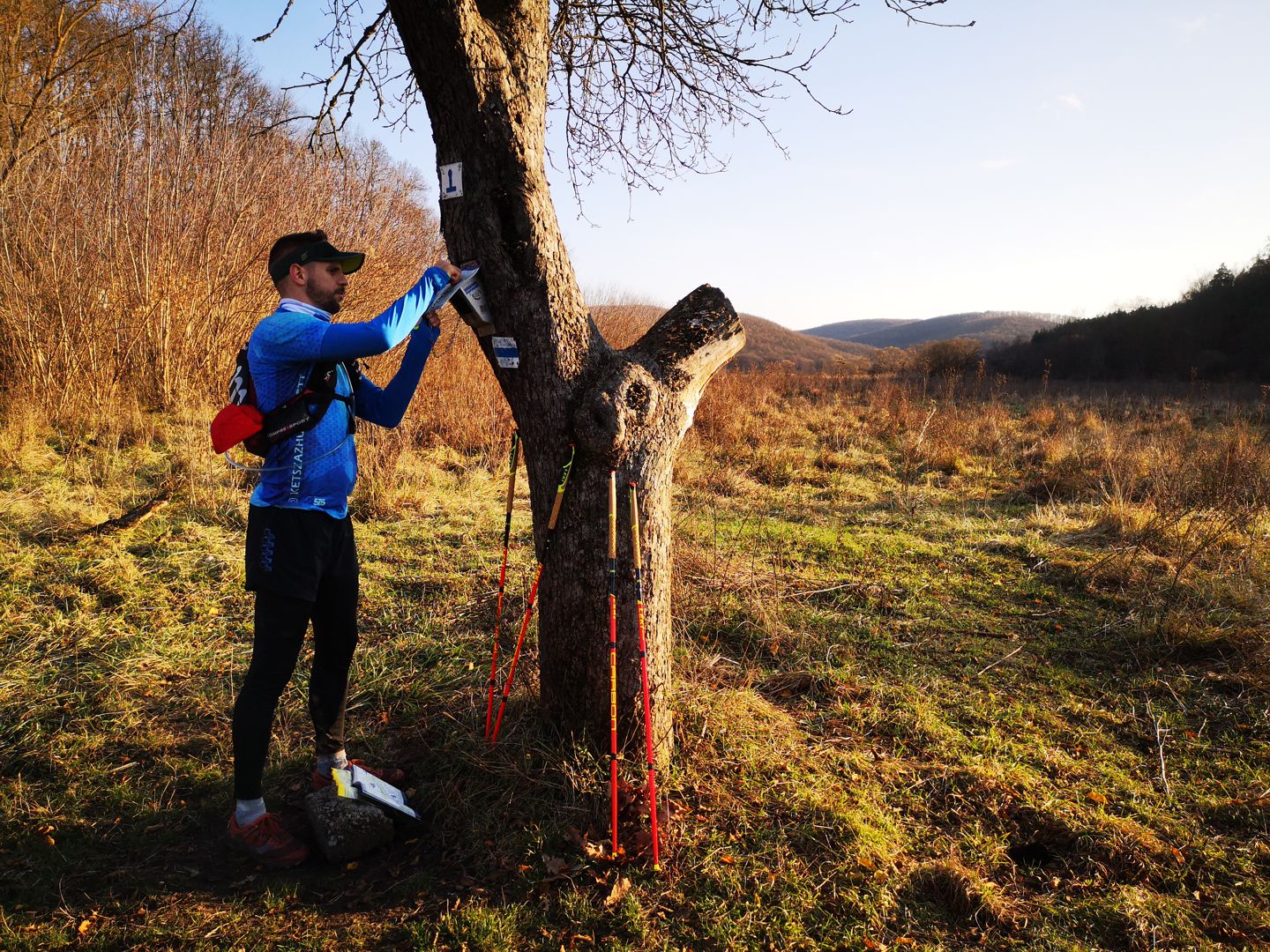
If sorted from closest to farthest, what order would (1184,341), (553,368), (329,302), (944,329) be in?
1. (329,302)
2. (553,368)
3. (1184,341)
4. (944,329)

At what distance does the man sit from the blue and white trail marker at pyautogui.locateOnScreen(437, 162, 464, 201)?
34cm

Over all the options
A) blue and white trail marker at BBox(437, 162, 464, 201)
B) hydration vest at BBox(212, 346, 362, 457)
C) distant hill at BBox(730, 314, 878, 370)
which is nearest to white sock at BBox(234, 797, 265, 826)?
hydration vest at BBox(212, 346, 362, 457)

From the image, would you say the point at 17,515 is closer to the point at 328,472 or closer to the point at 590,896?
the point at 328,472

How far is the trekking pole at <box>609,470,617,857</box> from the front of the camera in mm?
2715

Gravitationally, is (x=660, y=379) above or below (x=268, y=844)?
above

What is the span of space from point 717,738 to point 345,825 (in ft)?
5.34

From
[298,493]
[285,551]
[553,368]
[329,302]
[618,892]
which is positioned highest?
[329,302]

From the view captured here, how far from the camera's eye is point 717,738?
3.35 m

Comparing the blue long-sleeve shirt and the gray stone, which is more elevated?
the blue long-sleeve shirt

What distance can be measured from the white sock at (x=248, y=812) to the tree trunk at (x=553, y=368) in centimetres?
115

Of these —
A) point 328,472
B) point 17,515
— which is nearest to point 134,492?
point 17,515

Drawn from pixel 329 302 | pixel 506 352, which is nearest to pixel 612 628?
pixel 506 352

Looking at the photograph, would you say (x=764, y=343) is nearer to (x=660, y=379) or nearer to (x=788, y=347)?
(x=788, y=347)

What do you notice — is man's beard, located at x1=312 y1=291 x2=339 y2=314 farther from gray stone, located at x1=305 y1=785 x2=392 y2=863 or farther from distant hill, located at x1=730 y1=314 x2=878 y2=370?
distant hill, located at x1=730 y1=314 x2=878 y2=370
